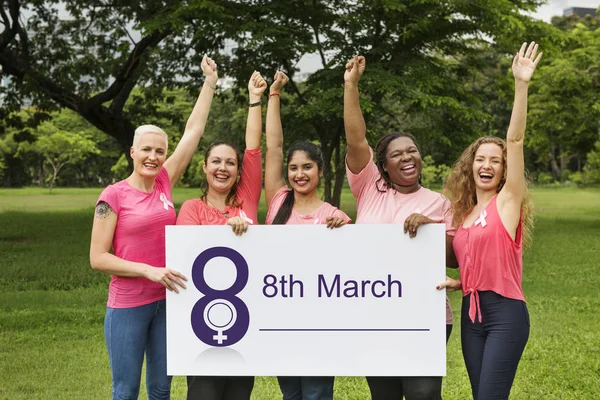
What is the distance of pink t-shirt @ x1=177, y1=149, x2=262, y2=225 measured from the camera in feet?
11.9

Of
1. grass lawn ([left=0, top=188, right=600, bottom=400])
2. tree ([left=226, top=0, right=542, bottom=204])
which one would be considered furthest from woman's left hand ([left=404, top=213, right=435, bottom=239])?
tree ([left=226, top=0, right=542, bottom=204])

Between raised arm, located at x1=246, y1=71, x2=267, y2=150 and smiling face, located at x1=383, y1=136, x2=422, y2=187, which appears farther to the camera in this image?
raised arm, located at x1=246, y1=71, x2=267, y2=150

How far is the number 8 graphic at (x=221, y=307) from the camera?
3.57 meters

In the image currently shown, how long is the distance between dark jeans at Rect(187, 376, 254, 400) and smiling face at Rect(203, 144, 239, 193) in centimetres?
95

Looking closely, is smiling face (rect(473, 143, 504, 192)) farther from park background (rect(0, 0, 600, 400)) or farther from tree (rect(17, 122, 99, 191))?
tree (rect(17, 122, 99, 191))

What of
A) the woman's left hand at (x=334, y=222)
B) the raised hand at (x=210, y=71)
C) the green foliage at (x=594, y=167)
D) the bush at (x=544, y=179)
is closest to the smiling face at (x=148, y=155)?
the raised hand at (x=210, y=71)

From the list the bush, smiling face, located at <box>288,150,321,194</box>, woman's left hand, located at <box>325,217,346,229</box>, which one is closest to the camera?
woman's left hand, located at <box>325,217,346,229</box>

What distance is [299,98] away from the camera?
1756 centimetres

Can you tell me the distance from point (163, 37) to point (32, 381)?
12.7 metres

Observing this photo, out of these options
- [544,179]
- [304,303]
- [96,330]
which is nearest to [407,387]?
[304,303]

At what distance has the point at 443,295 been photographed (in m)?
3.51

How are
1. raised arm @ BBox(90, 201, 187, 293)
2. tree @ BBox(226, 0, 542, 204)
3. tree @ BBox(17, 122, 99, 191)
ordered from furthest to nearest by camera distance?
tree @ BBox(17, 122, 99, 191)
tree @ BBox(226, 0, 542, 204)
raised arm @ BBox(90, 201, 187, 293)

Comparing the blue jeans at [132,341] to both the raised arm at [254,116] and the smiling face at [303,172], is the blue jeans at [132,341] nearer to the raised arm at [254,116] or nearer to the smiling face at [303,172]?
the smiling face at [303,172]

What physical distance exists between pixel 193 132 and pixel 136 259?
0.92 meters
